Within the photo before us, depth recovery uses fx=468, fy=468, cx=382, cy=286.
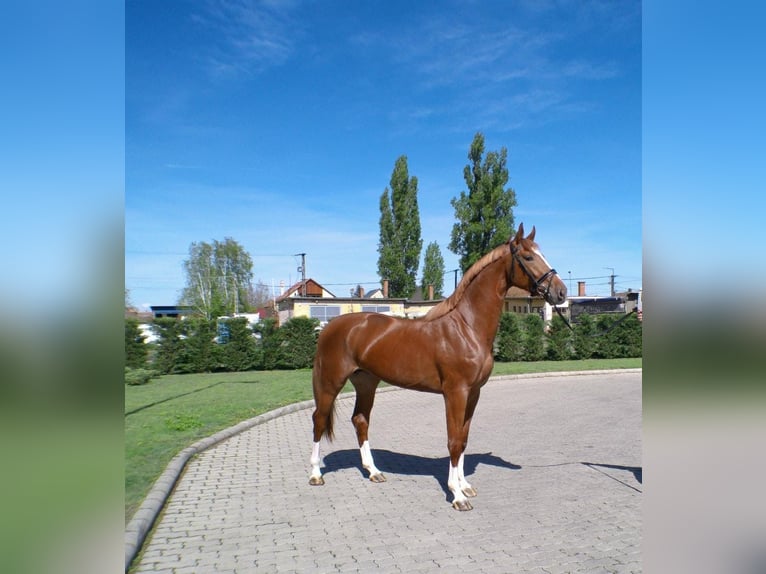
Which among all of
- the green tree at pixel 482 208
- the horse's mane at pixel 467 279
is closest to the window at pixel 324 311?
the green tree at pixel 482 208

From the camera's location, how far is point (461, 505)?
4.60 metres

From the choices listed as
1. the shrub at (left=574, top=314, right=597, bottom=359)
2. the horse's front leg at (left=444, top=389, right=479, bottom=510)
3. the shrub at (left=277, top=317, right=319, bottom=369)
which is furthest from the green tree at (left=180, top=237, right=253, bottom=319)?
the shrub at (left=574, top=314, right=597, bottom=359)

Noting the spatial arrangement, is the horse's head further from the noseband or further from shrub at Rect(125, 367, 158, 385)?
shrub at Rect(125, 367, 158, 385)

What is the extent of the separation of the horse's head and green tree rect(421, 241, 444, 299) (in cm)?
3831

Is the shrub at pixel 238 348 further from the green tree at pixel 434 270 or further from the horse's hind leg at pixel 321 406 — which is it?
the green tree at pixel 434 270

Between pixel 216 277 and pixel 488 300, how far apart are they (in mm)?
27394

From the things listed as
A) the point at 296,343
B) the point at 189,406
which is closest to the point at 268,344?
the point at 296,343

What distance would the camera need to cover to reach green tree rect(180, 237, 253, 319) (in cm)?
1925
